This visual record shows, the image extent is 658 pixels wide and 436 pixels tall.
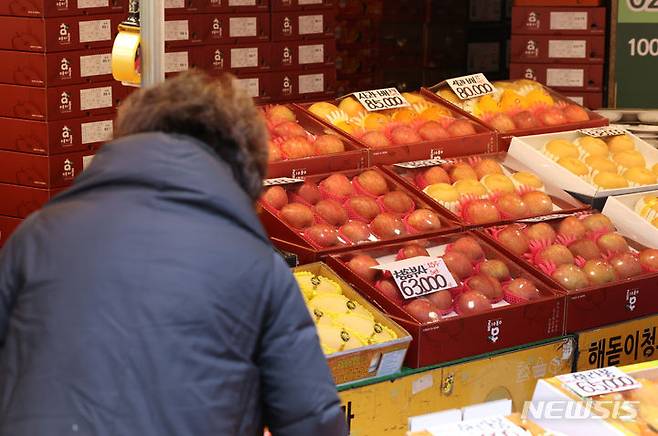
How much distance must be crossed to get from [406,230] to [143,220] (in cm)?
223

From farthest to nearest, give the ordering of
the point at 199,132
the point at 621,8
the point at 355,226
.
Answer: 1. the point at 621,8
2. the point at 355,226
3. the point at 199,132

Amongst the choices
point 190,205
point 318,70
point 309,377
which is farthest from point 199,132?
point 318,70

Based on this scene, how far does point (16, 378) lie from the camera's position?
206 centimetres

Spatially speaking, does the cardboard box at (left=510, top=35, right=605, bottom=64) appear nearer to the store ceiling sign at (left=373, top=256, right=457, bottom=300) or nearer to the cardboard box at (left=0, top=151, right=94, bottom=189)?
the cardboard box at (left=0, top=151, right=94, bottom=189)

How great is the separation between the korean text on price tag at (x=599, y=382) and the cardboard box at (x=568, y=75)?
4.78 metres

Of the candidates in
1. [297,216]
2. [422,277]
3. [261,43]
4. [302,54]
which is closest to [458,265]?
[422,277]

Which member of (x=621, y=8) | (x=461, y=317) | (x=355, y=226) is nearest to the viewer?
(x=461, y=317)

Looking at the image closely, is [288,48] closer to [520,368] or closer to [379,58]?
[379,58]

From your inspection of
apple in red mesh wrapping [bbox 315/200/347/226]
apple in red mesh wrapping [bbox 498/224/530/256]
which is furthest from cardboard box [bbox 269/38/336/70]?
apple in red mesh wrapping [bbox 498/224/530/256]

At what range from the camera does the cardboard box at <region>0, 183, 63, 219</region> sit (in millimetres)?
6695

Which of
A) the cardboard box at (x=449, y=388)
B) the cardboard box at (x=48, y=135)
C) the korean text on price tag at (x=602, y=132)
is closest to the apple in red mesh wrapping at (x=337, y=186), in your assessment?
the cardboard box at (x=449, y=388)

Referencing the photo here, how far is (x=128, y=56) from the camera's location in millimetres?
3578

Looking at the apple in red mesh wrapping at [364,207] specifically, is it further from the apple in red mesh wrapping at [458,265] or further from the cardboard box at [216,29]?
the cardboard box at [216,29]

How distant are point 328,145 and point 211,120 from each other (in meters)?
2.43
